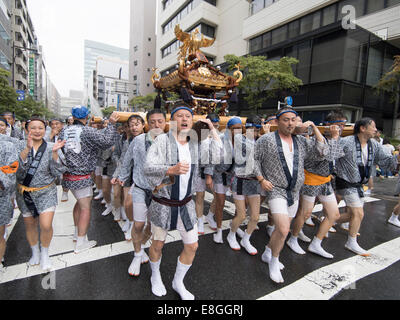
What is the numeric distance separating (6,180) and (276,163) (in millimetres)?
3136

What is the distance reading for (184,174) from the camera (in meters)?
2.20

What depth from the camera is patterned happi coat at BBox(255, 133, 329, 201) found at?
2.81 meters

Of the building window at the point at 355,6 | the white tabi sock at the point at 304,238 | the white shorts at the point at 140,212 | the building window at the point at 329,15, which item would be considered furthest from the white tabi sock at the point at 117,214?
the building window at the point at 329,15

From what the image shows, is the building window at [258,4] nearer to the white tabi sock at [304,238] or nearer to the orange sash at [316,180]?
the orange sash at [316,180]

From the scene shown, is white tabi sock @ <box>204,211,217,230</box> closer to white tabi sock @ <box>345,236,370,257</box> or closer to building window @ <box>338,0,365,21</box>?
white tabi sock @ <box>345,236,370,257</box>

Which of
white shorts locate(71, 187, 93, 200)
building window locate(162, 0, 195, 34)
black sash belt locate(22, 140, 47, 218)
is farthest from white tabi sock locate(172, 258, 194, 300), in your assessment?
building window locate(162, 0, 195, 34)

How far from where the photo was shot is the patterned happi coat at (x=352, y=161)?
3509 millimetres

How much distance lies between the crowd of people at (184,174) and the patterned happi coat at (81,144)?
0.01m

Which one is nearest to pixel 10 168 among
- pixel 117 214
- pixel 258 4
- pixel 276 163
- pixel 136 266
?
pixel 136 266

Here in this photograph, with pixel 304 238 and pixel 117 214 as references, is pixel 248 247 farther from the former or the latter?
pixel 117 214
